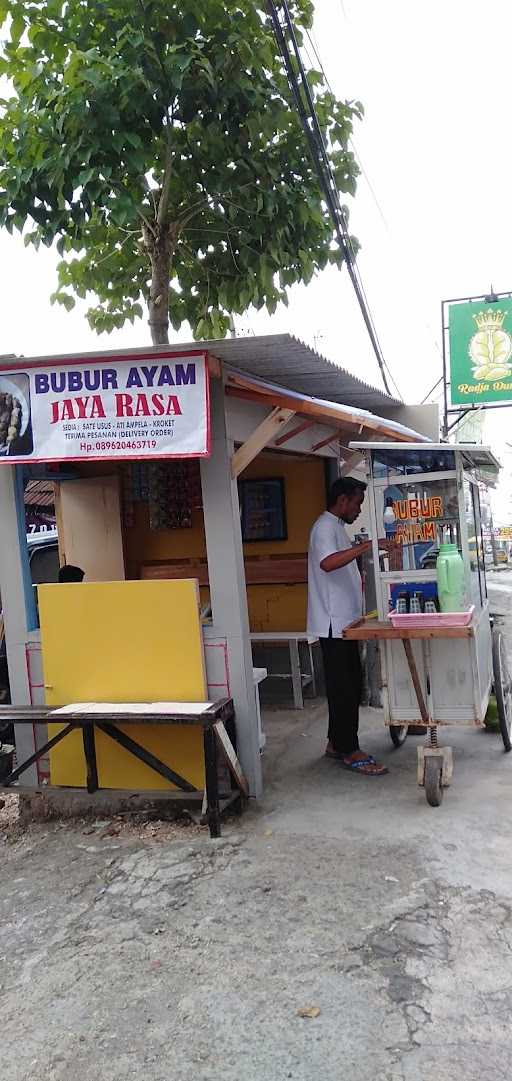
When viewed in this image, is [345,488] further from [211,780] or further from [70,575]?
[70,575]

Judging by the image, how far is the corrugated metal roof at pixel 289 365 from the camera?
4227 mm

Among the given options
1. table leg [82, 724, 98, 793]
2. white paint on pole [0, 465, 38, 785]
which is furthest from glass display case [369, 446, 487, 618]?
white paint on pole [0, 465, 38, 785]

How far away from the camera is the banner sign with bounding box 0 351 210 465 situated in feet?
14.4

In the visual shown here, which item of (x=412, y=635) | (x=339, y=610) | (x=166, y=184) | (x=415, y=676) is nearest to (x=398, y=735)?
(x=339, y=610)

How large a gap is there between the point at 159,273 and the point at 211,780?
4.98m

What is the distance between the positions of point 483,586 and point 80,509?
12.0 ft

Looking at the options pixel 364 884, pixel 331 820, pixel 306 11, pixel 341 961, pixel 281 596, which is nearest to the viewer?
pixel 341 961

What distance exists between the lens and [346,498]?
5168mm

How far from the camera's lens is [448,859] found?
385 centimetres

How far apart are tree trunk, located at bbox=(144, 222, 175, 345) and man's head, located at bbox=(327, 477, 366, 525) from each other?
3.02 metres

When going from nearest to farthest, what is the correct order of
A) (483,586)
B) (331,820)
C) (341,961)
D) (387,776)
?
(341,961), (331,820), (387,776), (483,586)

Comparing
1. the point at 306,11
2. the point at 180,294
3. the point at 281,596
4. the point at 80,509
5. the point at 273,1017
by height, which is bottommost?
the point at 273,1017

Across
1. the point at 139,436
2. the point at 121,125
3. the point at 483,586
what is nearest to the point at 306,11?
the point at 121,125

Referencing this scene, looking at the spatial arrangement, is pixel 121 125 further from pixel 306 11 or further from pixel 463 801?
pixel 463 801
